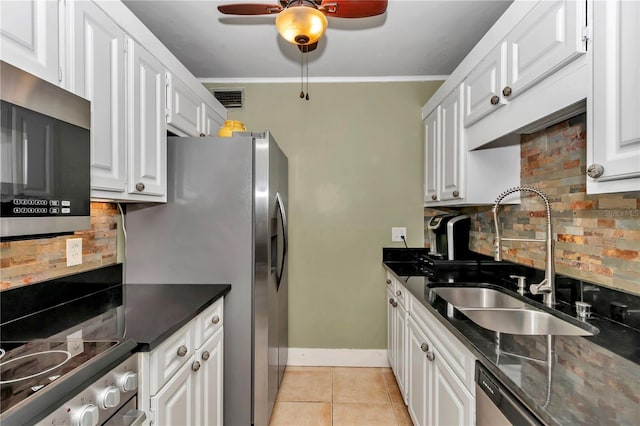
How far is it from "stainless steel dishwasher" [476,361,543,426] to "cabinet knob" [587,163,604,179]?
2.24 ft

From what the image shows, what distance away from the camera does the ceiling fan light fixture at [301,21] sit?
1.28 m

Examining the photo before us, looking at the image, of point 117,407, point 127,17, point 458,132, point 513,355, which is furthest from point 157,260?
point 458,132

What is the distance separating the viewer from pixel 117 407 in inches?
37.6

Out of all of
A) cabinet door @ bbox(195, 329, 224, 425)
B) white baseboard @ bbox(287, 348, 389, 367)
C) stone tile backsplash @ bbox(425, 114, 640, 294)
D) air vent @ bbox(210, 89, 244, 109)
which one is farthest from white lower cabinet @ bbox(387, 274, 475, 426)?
air vent @ bbox(210, 89, 244, 109)

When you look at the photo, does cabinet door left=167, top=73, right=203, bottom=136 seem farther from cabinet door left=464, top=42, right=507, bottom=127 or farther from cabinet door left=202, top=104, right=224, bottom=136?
cabinet door left=464, top=42, right=507, bottom=127

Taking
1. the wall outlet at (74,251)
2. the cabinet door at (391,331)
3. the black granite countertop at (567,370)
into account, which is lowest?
the cabinet door at (391,331)

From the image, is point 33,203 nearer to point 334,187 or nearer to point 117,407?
point 117,407

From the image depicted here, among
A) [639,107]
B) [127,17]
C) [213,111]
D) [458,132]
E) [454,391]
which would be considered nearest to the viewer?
[639,107]

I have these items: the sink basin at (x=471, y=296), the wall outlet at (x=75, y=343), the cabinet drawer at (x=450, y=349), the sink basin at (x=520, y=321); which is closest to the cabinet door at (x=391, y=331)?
the sink basin at (x=471, y=296)

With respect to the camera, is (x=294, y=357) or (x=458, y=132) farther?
(x=294, y=357)

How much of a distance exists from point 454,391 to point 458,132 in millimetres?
1459

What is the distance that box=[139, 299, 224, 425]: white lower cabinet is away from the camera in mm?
1120

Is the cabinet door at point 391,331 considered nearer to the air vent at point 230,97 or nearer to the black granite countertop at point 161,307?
the black granite countertop at point 161,307

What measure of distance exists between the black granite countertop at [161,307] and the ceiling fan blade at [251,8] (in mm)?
1338
